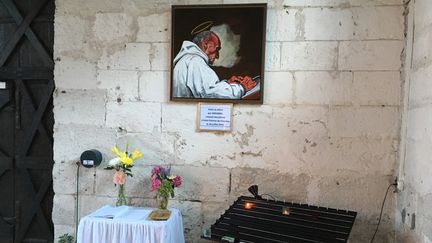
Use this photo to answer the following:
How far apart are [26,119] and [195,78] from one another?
1607 millimetres

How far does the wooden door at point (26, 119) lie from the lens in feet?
9.98

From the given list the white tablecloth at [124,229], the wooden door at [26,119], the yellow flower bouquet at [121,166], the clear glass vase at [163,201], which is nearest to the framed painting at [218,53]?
the yellow flower bouquet at [121,166]

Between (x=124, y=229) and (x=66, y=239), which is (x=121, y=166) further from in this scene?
(x=66, y=239)

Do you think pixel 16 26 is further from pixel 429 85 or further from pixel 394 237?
pixel 394 237

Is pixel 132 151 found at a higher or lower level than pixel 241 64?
lower

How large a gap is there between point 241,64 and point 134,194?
1288mm

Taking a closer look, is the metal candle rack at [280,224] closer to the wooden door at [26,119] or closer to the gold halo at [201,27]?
the gold halo at [201,27]

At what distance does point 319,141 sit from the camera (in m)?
2.51

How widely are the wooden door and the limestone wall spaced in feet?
9.03

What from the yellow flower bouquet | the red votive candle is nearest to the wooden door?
the yellow flower bouquet

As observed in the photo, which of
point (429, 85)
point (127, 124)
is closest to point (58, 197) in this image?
point (127, 124)

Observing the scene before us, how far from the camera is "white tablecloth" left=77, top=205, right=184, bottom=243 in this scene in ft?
7.31

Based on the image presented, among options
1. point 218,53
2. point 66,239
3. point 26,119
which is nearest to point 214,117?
point 218,53

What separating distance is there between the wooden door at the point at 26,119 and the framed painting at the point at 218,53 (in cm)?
121
